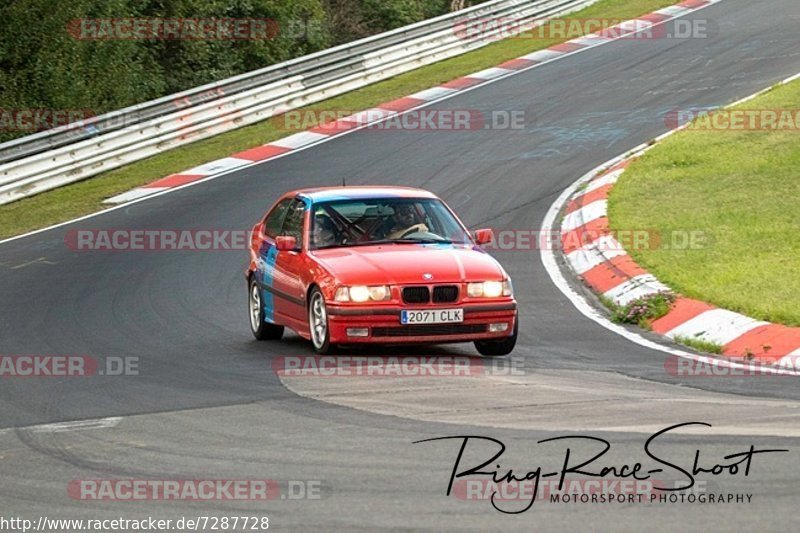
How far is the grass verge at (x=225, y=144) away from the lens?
21312 millimetres

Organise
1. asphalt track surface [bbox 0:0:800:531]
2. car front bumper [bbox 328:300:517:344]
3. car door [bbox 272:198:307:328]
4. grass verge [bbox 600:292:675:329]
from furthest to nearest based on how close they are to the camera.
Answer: grass verge [bbox 600:292:675:329]
car door [bbox 272:198:307:328]
car front bumper [bbox 328:300:517:344]
asphalt track surface [bbox 0:0:800:531]

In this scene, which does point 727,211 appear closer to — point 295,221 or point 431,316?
point 295,221

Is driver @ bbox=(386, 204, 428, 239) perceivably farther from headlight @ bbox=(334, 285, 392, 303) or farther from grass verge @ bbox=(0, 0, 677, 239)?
grass verge @ bbox=(0, 0, 677, 239)

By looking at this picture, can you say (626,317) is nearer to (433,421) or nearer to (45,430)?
(433,421)

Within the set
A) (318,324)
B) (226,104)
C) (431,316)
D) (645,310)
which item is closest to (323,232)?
(318,324)

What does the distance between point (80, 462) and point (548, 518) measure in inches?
106

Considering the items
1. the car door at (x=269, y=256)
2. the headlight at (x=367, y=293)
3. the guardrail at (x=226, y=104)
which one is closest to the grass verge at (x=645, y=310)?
the headlight at (x=367, y=293)

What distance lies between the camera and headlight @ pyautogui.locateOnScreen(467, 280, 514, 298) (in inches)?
439

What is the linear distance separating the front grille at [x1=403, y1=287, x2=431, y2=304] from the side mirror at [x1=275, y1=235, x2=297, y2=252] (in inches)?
58.8

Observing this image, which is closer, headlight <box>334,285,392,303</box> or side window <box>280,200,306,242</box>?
headlight <box>334,285,392,303</box>

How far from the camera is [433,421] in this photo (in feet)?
26.6

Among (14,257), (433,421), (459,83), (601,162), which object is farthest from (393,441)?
(459,83)

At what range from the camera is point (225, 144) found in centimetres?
2528

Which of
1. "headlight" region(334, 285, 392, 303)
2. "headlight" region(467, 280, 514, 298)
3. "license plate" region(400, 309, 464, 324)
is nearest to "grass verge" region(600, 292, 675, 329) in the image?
"headlight" region(467, 280, 514, 298)
